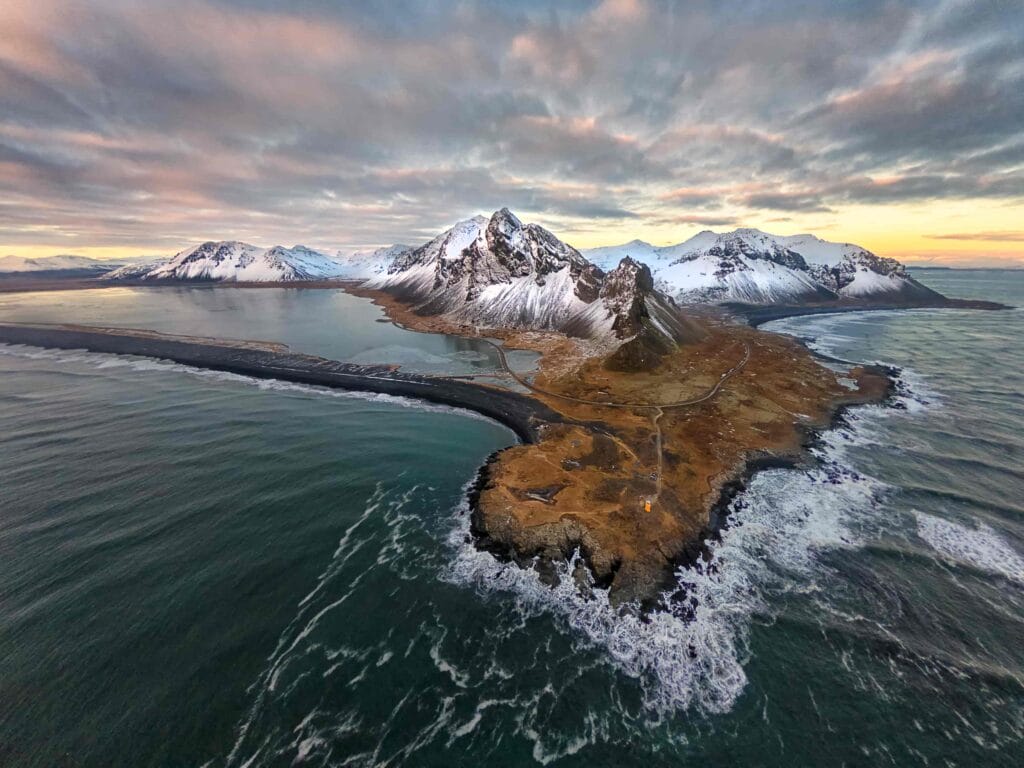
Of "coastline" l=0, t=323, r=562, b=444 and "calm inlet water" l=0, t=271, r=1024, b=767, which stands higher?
"coastline" l=0, t=323, r=562, b=444

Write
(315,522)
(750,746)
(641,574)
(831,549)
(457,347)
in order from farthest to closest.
Result: (457,347), (315,522), (831,549), (641,574), (750,746)

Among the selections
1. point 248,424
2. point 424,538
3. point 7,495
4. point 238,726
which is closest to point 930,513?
point 424,538

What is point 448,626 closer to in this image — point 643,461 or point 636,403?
point 643,461

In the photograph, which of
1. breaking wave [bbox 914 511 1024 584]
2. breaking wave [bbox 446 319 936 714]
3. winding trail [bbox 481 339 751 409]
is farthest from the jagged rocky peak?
breaking wave [bbox 914 511 1024 584]

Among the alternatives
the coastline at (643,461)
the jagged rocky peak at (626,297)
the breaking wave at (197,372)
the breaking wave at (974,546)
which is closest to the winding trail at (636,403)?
the coastline at (643,461)

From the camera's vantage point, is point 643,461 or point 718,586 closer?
point 718,586

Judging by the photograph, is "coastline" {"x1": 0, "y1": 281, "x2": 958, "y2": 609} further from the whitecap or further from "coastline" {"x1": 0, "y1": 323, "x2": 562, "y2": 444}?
the whitecap

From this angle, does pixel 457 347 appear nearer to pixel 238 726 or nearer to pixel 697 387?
pixel 697 387

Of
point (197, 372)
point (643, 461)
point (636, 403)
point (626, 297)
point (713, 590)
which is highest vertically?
point (626, 297)

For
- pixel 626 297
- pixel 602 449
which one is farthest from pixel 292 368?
pixel 626 297
